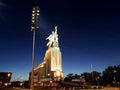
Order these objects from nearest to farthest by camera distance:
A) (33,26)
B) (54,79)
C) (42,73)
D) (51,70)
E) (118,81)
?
(33,26)
(118,81)
(54,79)
(51,70)
(42,73)

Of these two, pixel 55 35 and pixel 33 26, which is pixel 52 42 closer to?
pixel 55 35

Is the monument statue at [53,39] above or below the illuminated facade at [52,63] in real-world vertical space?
above

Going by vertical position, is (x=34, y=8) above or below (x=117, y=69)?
above

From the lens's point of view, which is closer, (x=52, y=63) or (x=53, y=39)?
(x=52, y=63)

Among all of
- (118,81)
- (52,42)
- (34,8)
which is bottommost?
(118,81)

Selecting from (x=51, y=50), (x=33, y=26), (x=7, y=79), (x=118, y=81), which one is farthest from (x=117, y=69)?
(x=33, y=26)

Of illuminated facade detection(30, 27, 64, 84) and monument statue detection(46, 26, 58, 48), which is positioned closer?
illuminated facade detection(30, 27, 64, 84)

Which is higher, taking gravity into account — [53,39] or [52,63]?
[53,39]

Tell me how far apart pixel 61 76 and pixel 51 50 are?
16820 millimetres

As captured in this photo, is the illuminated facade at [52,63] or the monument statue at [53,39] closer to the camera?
the illuminated facade at [52,63]

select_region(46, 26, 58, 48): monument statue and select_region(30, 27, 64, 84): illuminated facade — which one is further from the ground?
select_region(46, 26, 58, 48): monument statue

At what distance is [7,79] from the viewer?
44.8 meters

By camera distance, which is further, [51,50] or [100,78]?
[51,50]

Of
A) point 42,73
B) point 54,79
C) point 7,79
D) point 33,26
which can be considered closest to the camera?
point 33,26
